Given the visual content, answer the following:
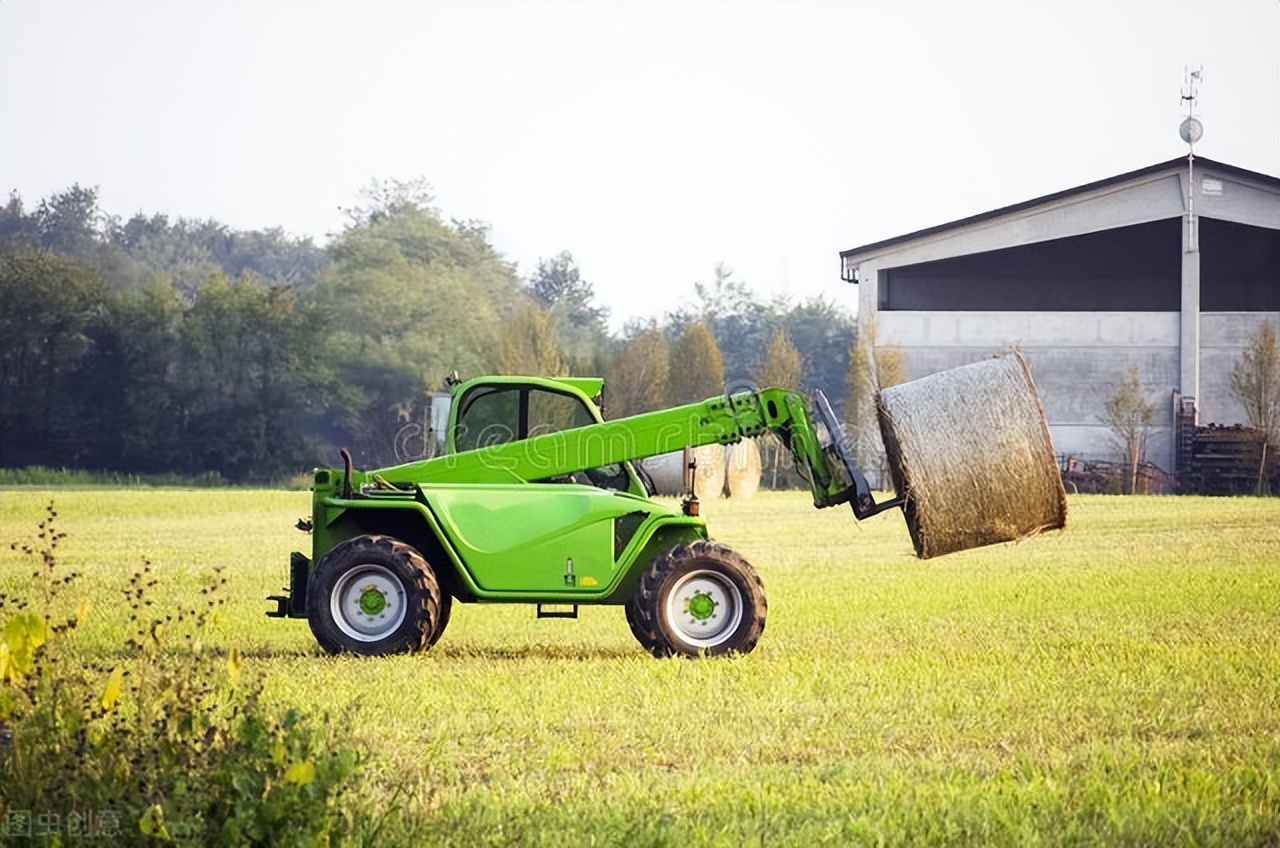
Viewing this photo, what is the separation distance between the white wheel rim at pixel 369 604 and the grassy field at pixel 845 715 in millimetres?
337

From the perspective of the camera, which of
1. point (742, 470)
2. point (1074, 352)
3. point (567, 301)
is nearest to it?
point (742, 470)

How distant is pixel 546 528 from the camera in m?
13.4

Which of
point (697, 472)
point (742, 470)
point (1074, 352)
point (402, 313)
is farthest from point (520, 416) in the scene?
point (402, 313)

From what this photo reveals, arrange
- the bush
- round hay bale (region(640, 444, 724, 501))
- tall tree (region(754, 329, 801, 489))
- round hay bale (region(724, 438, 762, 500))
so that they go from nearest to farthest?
the bush → round hay bale (region(640, 444, 724, 501)) → round hay bale (region(724, 438, 762, 500)) → tall tree (region(754, 329, 801, 489))

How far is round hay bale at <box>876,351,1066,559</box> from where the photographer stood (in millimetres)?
13789

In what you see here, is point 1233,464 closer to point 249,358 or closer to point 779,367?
point 779,367

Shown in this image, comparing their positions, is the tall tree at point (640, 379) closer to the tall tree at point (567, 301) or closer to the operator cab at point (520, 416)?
the tall tree at point (567, 301)

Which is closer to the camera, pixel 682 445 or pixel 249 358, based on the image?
pixel 682 445

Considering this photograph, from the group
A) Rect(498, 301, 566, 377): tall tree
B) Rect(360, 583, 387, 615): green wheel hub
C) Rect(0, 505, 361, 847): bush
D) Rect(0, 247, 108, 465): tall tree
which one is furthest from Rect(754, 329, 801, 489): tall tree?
Rect(0, 505, 361, 847): bush

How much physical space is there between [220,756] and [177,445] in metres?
55.2

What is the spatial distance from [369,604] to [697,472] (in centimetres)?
2756

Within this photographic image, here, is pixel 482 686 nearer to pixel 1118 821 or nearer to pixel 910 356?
pixel 1118 821

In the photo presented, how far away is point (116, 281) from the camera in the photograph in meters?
63.8

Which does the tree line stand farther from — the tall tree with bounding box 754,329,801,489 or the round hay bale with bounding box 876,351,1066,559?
the round hay bale with bounding box 876,351,1066,559
